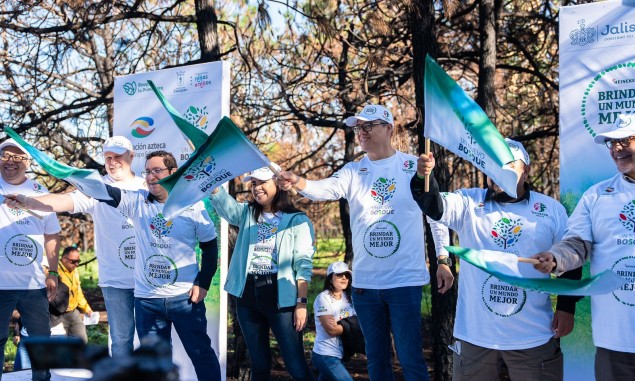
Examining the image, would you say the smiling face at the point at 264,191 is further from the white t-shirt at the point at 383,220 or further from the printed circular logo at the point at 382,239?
the printed circular logo at the point at 382,239

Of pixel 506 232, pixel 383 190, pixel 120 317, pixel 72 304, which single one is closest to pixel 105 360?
pixel 506 232

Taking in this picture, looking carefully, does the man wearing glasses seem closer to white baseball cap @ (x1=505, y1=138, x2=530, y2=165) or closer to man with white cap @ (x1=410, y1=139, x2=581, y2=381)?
man with white cap @ (x1=410, y1=139, x2=581, y2=381)

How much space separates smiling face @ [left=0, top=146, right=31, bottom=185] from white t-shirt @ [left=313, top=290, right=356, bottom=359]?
2.49m

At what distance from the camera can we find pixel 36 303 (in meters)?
6.18

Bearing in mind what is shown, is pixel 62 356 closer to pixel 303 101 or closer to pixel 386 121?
pixel 386 121

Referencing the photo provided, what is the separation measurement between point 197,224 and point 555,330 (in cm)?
258

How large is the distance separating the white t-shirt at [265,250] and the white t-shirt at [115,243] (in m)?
1.17

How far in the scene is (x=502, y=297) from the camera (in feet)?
14.6

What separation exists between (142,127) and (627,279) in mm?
4718

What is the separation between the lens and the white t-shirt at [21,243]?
20.0 feet

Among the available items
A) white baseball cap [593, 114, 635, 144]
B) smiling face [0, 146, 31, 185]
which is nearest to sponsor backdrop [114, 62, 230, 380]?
smiling face [0, 146, 31, 185]

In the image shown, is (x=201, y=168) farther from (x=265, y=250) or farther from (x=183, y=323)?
(x=183, y=323)

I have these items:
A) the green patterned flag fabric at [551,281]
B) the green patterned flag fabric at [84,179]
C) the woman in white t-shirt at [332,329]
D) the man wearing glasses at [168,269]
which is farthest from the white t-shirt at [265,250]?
the green patterned flag fabric at [551,281]

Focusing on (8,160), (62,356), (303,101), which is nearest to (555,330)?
(62,356)
